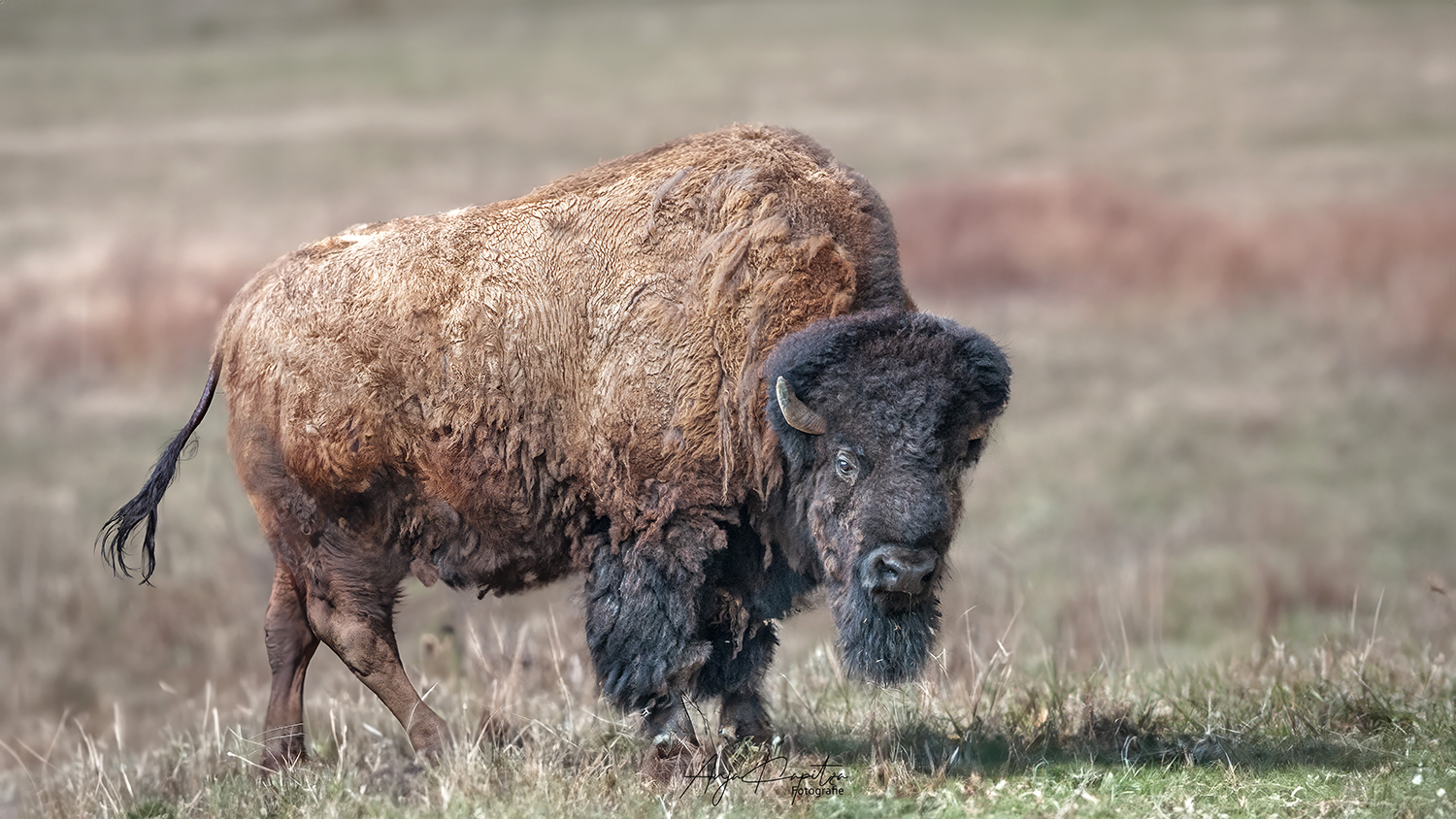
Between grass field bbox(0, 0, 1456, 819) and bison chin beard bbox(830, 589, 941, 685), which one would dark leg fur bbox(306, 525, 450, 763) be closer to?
grass field bbox(0, 0, 1456, 819)

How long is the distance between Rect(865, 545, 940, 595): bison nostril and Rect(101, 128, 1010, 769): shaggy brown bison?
0.18 meters

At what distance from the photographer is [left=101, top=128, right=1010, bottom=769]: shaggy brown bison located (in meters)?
5.25

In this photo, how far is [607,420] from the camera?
533cm

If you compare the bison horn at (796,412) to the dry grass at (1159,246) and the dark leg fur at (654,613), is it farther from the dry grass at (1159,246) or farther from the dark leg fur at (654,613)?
the dry grass at (1159,246)

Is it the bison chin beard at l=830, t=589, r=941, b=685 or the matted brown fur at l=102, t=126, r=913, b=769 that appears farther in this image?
the matted brown fur at l=102, t=126, r=913, b=769

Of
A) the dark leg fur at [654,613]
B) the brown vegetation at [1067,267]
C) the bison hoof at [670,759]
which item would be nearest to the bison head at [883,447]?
the dark leg fur at [654,613]

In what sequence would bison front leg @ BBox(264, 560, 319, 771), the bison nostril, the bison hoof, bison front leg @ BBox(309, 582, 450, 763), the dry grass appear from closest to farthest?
1. the bison nostril
2. the bison hoof
3. bison front leg @ BBox(309, 582, 450, 763)
4. bison front leg @ BBox(264, 560, 319, 771)
5. the dry grass

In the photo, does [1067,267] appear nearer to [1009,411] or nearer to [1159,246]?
[1159,246]

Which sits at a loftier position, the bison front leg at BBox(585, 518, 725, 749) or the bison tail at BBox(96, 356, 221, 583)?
the bison tail at BBox(96, 356, 221, 583)

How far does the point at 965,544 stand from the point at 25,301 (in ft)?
46.2

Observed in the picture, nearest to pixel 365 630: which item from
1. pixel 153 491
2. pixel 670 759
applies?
pixel 153 491

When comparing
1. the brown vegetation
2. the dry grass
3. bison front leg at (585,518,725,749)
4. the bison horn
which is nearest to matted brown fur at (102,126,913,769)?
bison front leg at (585,518,725,749)

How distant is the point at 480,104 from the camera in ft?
115

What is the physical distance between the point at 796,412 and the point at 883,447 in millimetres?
333
